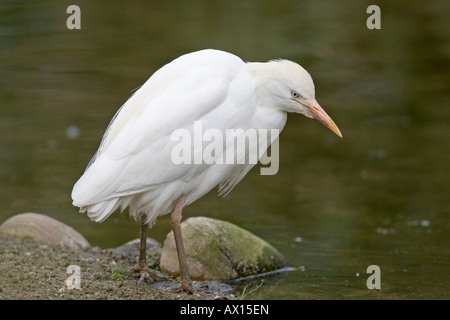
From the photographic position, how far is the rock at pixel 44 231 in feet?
21.9

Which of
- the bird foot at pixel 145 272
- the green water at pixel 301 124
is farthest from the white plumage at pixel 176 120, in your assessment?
the green water at pixel 301 124

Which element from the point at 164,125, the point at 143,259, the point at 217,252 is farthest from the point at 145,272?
the point at 164,125

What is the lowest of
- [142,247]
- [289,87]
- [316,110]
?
[142,247]

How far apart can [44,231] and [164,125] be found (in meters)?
2.06

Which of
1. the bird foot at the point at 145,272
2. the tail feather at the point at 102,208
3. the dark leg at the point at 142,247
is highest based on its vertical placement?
the tail feather at the point at 102,208

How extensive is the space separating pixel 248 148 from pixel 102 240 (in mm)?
2527

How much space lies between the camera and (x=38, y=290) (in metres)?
5.02

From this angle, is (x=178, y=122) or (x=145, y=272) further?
(x=145, y=272)

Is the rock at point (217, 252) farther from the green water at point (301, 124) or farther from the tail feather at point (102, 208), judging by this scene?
the tail feather at point (102, 208)

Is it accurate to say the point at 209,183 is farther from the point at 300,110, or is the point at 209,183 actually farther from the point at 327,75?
the point at 327,75

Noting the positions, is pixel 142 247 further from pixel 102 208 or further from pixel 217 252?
pixel 217 252

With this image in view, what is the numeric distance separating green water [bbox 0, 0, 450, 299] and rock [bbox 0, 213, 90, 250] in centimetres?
62

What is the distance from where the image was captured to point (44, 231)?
265 inches

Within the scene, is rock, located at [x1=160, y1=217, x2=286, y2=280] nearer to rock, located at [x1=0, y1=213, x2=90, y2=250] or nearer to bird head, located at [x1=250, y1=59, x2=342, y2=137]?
rock, located at [x1=0, y1=213, x2=90, y2=250]
